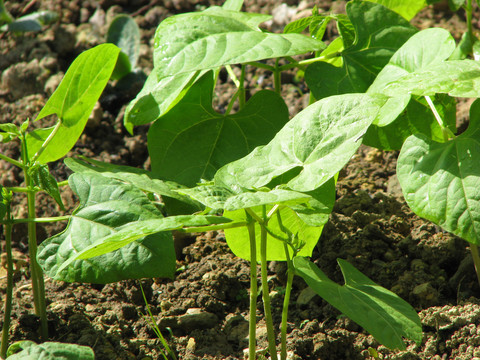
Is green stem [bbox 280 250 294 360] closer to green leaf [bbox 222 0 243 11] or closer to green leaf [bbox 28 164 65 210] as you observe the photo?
green leaf [bbox 28 164 65 210]

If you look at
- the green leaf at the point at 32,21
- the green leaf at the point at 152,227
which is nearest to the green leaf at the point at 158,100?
the green leaf at the point at 152,227

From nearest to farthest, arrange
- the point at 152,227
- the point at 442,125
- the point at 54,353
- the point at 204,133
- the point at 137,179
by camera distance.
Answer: the point at 152,227, the point at 54,353, the point at 442,125, the point at 137,179, the point at 204,133

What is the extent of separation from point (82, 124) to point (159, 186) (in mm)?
280

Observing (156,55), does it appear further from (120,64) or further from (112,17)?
(112,17)

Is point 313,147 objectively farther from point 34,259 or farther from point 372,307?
point 34,259

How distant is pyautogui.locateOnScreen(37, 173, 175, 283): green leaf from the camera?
3.77 feet

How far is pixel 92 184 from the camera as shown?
128 centimetres

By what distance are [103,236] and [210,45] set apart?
49 centimetres

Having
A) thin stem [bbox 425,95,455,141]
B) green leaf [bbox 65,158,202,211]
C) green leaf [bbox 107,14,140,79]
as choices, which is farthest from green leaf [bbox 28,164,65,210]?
green leaf [bbox 107,14,140,79]

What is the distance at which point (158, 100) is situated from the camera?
5.13 ft

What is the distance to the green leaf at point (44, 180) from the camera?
1.24 metres

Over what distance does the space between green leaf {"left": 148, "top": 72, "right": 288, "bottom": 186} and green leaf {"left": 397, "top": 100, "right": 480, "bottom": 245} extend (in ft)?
1.50

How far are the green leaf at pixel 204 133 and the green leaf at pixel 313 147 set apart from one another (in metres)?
0.40

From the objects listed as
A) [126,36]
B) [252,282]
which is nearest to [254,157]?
[252,282]
